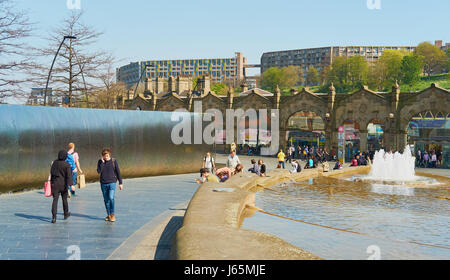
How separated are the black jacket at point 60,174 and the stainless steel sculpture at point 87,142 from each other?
5.45m

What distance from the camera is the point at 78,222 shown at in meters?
10.5

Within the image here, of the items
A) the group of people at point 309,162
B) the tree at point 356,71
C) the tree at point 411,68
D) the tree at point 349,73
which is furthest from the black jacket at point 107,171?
the tree at point 411,68

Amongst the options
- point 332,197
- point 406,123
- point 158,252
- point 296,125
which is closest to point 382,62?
point 296,125

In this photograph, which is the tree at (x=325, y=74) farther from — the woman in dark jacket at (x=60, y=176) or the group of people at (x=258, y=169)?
the woman in dark jacket at (x=60, y=176)

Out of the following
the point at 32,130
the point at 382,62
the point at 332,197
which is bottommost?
the point at 332,197

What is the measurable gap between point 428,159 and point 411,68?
122860 millimetres

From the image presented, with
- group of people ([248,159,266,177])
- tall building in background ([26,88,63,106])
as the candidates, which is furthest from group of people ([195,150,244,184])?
tall building in background ([26,88,63,106])

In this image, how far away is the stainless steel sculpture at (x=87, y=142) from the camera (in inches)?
611

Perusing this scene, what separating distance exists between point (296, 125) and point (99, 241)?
57.0 metres

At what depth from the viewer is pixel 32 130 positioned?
16234mm

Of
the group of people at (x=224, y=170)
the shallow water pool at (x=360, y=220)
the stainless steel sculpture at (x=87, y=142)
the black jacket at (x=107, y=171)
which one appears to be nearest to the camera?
the shallow water pool at (x=360, y=220)

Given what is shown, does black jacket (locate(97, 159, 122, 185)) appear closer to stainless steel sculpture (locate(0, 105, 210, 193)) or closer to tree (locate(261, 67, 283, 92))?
stainless steel sculpture (locate(0, 105, 210, 193))
